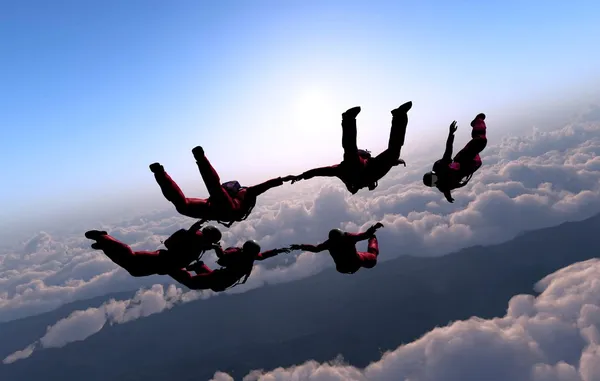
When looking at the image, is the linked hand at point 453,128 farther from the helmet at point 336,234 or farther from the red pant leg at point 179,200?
the red pant leg at point 179,200

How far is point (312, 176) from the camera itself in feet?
19.5

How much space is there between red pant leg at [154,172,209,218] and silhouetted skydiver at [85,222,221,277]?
549 millimetres

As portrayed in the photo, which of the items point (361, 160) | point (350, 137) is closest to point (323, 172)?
point (361, 160)

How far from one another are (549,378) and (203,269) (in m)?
267

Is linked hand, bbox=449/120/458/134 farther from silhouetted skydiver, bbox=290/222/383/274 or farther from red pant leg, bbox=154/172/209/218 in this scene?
red pant leg, bbox=154/172/209/218

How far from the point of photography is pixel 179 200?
212 inches

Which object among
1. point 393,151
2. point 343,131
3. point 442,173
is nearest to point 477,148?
point 442,173

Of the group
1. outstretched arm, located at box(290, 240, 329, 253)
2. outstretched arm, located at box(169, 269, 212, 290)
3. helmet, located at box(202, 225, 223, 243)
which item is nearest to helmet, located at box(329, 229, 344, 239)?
outstretched arm, located at box(290, 240, 329, 253)

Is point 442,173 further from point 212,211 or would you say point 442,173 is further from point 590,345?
point 590,345

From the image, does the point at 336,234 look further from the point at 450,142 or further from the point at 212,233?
the point at 450,142

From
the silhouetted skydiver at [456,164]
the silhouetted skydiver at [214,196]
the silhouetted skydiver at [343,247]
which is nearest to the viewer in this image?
the silhouetted skydiver at [214,196]

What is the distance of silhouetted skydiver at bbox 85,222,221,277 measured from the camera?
609cm

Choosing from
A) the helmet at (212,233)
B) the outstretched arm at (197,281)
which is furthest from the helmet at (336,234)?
the outstretched arm at (197,281)

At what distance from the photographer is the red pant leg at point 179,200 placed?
518 cm
